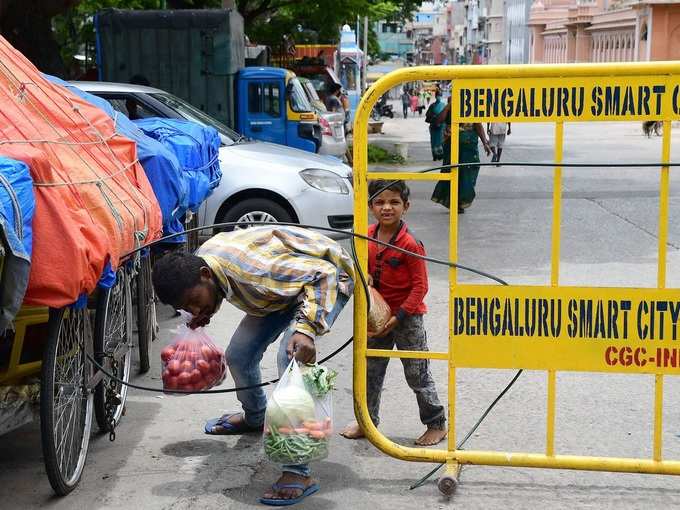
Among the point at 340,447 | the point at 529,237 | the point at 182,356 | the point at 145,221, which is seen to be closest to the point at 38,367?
the point at 182,356

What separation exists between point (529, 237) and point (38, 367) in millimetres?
8146

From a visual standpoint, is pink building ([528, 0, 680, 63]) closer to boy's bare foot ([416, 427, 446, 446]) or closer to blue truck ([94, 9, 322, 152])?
blue truck ([94, 9, 322, 152])

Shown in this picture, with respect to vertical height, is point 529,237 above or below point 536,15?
below

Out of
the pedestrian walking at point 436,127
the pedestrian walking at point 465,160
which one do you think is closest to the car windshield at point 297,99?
the pedestrian walking at point 436,127

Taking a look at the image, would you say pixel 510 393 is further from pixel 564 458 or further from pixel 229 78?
pixel 229 78

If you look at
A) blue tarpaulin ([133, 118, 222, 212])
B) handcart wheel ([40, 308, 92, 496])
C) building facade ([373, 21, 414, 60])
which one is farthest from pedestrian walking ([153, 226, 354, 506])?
building facade ([373, 21, 414, 60])

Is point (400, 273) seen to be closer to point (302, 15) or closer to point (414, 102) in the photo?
point (302, 15)

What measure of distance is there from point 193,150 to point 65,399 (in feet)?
10.7

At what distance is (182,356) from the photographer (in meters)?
4.76

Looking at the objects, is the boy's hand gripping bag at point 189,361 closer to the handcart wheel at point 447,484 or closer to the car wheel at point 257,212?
the handcart wheel at point 447,484

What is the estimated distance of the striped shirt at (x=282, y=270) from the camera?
428 centimetres

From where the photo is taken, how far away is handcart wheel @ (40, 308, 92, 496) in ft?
13.6

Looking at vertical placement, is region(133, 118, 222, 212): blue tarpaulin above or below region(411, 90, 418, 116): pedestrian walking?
above

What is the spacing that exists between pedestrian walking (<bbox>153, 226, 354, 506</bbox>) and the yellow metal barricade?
33cm
